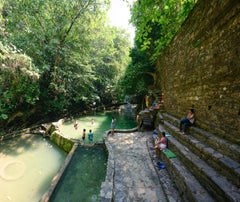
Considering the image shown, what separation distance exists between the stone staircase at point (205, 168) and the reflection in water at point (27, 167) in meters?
5.34

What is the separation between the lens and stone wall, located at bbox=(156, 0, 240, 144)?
2889 millimetres

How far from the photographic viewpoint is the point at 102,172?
597 centimetres

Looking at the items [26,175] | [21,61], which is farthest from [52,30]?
[26,175]

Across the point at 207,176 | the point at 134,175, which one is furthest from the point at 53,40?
the point at 207,176

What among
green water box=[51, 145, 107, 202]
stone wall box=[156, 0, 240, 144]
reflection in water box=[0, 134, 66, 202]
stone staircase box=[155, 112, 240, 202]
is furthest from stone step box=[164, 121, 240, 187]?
reflection in water box=[0, 134, 66, 202]

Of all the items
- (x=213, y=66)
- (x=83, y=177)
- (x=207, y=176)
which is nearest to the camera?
(x=207, y=176)

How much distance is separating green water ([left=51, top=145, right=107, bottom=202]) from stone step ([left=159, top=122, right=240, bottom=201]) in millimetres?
3122

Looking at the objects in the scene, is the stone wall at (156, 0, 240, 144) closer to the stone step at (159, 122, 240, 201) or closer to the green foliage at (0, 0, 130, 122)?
the stone step at (159, 122, 240, 201)

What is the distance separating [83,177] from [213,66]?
19.8 ft

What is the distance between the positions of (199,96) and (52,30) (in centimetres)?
1236

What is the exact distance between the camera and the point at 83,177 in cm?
570

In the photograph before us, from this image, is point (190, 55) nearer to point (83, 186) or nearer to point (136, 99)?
point (83, 186)

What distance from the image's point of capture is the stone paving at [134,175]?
11.9 ft

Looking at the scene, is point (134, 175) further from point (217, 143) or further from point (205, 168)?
point (217, 143)
